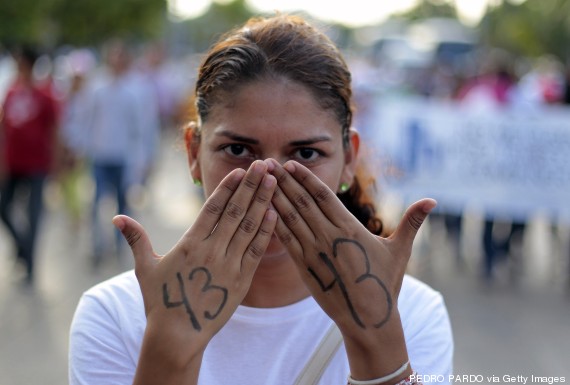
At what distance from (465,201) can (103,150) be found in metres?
3.51

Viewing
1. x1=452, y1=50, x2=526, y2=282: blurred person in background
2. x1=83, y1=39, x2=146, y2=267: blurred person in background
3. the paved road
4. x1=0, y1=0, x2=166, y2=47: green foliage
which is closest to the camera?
the paved road

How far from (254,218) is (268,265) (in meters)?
0.42

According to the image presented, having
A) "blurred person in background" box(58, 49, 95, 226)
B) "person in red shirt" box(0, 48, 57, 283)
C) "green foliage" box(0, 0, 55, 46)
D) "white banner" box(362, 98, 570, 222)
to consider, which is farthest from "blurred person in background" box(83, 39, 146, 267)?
"green foliage" box(0, 0, 55, 46)

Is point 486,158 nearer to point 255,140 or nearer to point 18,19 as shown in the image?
point 255,140

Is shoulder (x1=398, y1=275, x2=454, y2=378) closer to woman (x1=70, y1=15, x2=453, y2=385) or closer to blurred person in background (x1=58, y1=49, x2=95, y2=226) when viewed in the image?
woman (x1=70, y1=15, x2=453, y2=385)

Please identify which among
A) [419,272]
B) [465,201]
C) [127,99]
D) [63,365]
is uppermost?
[127,99]

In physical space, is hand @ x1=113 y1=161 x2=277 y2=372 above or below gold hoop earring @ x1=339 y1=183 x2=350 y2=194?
below

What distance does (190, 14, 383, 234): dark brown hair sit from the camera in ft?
7.65

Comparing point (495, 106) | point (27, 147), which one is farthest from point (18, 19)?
point (495, 106)

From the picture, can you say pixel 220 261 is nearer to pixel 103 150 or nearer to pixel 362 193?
pixel 362 193

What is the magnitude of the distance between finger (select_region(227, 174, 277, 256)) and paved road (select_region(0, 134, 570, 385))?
227 cm

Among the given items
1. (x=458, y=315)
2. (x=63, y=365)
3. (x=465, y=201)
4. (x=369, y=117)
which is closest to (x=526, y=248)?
(x=465, y=201)

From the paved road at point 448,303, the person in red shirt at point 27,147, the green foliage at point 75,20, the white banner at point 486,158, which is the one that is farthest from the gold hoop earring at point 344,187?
the green foliage at point 75,20

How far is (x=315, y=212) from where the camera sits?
194 centimetres
